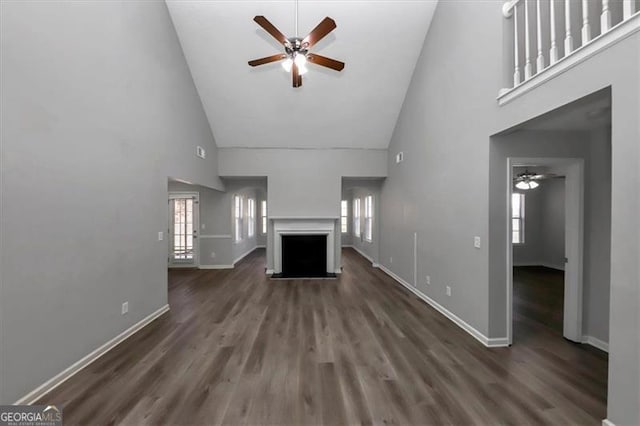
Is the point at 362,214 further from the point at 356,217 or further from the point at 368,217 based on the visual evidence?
the point at 356,217

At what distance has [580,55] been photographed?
1.87 metres

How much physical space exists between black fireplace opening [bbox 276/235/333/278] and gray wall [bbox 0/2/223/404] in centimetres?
289

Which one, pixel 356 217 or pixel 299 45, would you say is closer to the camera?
pixel 299 45

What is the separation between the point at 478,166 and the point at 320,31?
235cm

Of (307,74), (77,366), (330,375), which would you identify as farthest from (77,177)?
(307,74)

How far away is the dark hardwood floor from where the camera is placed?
6.23 feet

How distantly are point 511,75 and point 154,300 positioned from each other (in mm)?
5191

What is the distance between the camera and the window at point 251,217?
9.71 metres

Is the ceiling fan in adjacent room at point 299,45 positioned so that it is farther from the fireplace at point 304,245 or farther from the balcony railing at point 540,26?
the fireplace at point 304,245

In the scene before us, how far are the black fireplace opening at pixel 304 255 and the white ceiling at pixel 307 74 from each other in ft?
7.54

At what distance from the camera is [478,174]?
9.93 feet

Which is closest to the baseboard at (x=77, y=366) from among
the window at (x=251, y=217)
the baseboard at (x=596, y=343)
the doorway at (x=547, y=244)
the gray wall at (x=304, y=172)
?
the gray wall at (x=304, y=172)

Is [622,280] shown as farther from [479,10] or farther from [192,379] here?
[192,379]

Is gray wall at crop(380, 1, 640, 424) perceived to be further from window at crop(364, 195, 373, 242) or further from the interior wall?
window at crop(364, 195, 373, 242)
